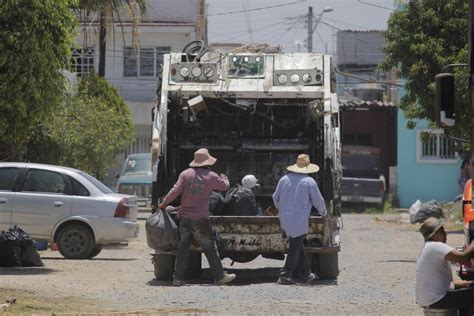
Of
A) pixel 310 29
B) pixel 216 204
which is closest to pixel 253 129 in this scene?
pixel 216 204

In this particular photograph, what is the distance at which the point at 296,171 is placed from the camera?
45.3 ft

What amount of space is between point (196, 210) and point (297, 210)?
4.13ft

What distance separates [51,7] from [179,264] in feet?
12.8

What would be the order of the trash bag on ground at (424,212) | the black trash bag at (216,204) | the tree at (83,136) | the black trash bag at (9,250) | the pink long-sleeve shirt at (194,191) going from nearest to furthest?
the pink long-sleeve shirt at (194,191) < the black trash bag at (216,204) < the black trash bag at (9,250) < the tree at (83,136) < the trash bag on ground at (424,212)

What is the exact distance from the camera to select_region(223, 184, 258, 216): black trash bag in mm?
14203

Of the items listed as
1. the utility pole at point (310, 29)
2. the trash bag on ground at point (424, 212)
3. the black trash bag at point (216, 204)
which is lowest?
the trash bag on ground at point (424, 212)

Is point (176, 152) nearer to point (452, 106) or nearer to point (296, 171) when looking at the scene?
point (296, 171)

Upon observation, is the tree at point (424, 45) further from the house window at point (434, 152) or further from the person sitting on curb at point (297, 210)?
the house window at point (434, 152)

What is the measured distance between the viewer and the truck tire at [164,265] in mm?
14148

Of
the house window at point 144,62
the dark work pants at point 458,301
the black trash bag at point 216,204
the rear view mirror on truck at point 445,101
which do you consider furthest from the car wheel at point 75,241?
the house window at point 144,62

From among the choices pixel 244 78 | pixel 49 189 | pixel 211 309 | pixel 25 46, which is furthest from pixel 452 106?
pixel 49 189

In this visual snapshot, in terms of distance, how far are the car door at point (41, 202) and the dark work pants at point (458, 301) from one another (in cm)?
981

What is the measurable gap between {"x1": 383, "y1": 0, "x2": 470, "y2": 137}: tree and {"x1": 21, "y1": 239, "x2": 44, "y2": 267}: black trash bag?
29.6 feet

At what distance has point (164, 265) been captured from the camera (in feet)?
46.5
